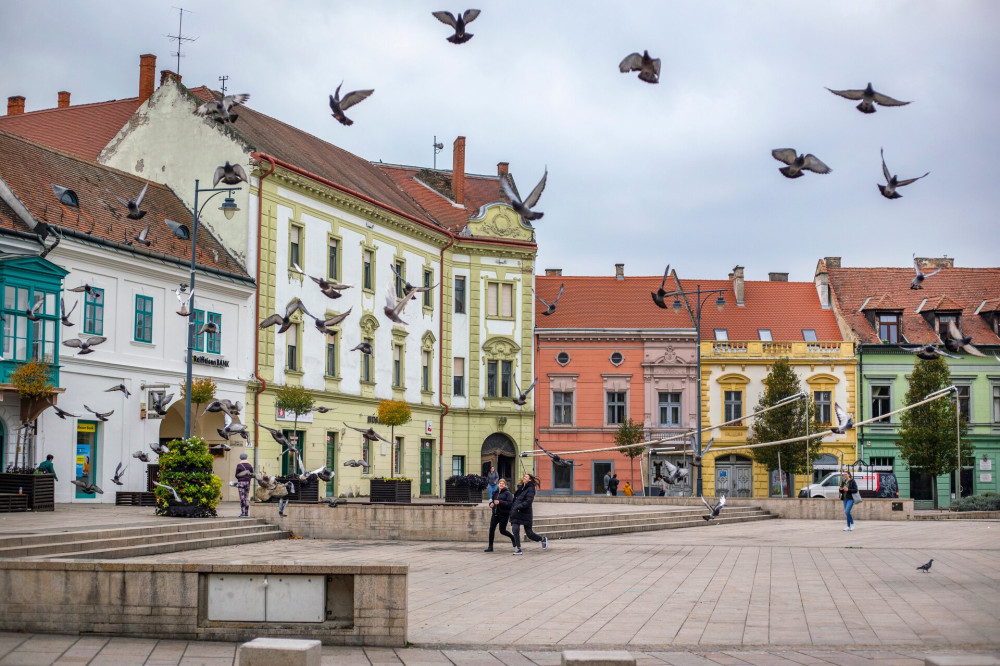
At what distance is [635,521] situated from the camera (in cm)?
3375

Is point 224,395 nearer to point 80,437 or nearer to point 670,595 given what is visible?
point 80,437

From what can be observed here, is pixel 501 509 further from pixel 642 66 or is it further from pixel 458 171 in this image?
pixel 458 171

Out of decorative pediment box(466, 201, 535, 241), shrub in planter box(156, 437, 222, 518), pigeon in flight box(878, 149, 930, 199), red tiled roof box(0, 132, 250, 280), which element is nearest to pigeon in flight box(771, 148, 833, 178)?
pigeon in flight box(878, 149, 930, 199)

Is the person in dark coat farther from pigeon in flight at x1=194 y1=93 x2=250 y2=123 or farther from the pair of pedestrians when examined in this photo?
pigeon in flight at x1=194 y1=93 x2=250 y2=123

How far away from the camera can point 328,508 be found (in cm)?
2773

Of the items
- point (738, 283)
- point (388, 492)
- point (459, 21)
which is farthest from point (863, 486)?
point (459, 21)

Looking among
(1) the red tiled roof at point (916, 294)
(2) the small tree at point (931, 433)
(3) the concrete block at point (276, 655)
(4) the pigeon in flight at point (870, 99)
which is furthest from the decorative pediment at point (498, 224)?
(3) the concrete block at point (276, 655)

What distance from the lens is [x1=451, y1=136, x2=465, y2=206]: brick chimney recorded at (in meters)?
56.9

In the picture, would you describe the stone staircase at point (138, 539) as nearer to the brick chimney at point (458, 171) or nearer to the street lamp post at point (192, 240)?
the street lamp post at point (192, 240)

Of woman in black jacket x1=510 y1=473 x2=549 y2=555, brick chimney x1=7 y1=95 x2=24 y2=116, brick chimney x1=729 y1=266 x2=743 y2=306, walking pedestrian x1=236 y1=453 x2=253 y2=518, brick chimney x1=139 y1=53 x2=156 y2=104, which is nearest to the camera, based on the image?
woman in black jacket x1=510 y1=473 x2=549 y2=555

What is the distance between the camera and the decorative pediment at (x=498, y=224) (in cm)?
5455

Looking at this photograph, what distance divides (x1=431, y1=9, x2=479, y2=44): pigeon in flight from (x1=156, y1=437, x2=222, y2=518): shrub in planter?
14.2 meters

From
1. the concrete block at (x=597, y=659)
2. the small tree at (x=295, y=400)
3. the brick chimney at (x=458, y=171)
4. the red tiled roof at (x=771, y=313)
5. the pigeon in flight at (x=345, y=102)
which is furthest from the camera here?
the red tiled roof at (x=771, y=313)

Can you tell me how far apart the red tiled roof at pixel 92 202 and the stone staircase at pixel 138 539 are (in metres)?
10.8
